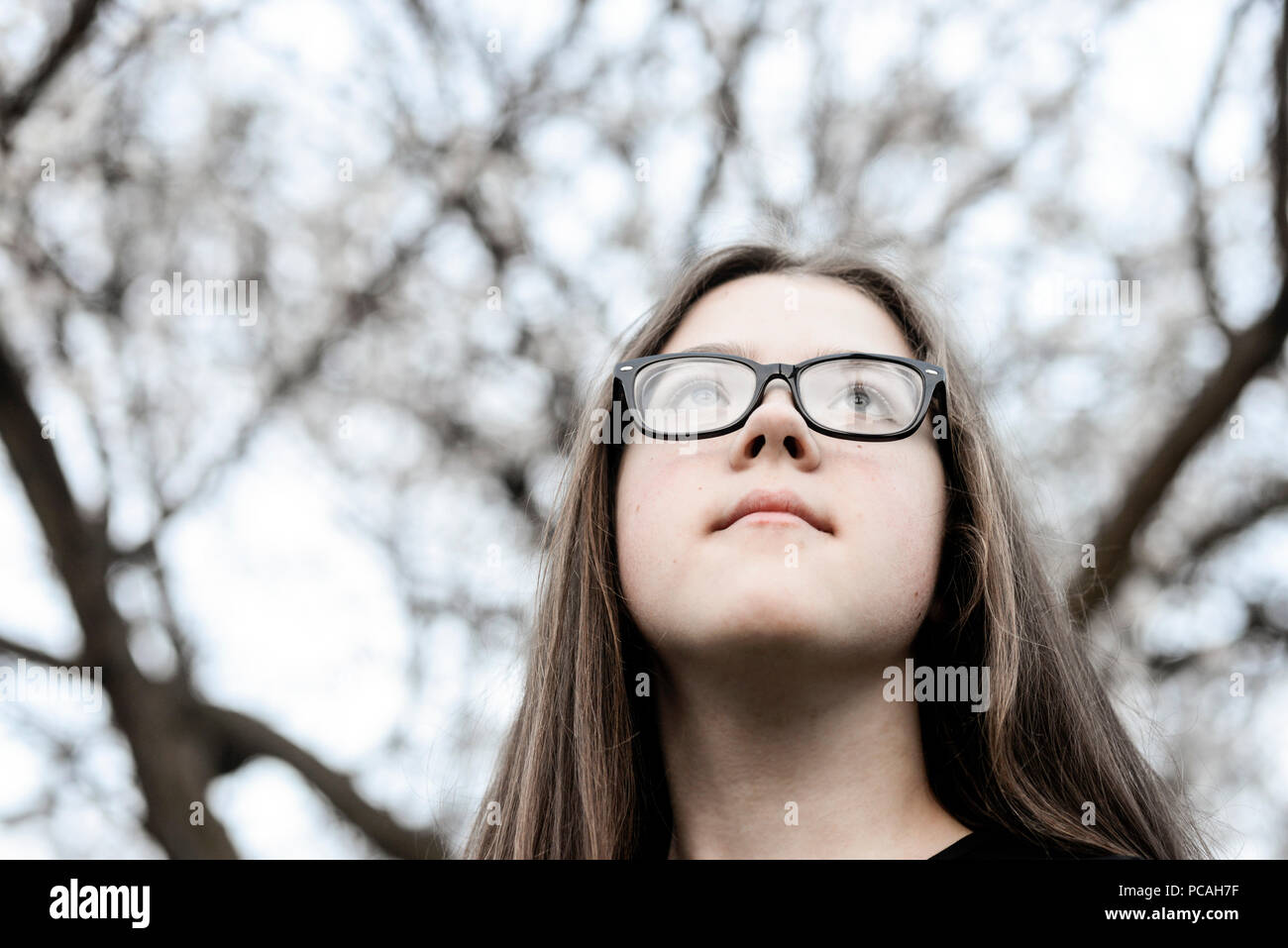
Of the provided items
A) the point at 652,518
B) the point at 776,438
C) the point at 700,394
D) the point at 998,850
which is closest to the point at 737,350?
the point at 700,394

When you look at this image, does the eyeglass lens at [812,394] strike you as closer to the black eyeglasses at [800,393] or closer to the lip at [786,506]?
the black eyeglasses at [800,393]

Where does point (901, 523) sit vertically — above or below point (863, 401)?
below

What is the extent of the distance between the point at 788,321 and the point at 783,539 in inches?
23.8

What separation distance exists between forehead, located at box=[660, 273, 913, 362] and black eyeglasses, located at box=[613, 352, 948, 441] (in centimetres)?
8

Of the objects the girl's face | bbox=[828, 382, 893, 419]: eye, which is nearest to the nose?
the girl's face

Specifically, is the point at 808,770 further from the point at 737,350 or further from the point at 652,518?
the point at 737,350

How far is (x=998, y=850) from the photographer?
2.15m

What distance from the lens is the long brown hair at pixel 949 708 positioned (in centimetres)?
246

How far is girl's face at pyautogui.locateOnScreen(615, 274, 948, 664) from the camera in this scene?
2174mm

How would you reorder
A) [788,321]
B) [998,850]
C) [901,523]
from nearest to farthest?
1. [998,850]
2. [901,523]
3. [788,321]

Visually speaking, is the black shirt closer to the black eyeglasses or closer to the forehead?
the black eyeglasses
